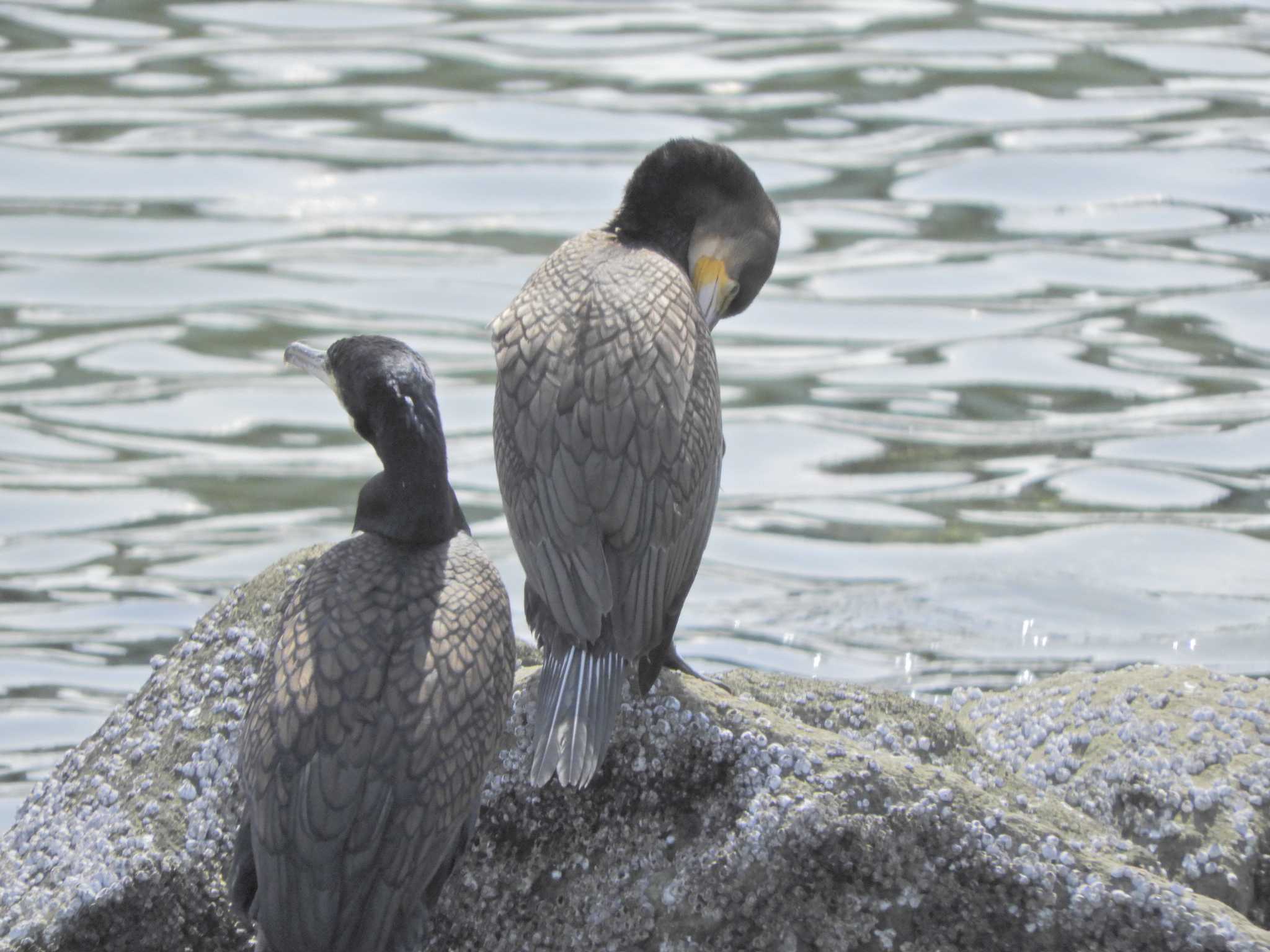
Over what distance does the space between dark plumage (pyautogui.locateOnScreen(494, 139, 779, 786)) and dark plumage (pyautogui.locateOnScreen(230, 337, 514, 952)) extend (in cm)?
18

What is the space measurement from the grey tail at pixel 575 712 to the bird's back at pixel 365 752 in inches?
4.1

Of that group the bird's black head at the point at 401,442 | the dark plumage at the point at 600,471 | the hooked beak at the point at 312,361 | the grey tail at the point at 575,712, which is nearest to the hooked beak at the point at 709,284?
the dark plumage at the point at 600,471

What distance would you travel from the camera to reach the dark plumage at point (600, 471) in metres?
4.41

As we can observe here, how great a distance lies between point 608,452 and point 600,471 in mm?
47

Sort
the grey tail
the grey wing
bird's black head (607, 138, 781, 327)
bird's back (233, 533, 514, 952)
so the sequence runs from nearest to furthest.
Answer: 1. bird's back (233, 533, 514, 952)
2. the grey tail
3. the grey wing
4. bird's black head (607, 138, 781, 327)

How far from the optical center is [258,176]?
13.4m

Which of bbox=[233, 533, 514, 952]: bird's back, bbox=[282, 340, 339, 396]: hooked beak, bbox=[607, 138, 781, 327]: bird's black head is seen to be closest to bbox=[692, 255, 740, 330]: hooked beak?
bbox=[607, 138, 781, 327]: bird's black head

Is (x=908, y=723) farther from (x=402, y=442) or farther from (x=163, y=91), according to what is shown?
(x=163, y=91)

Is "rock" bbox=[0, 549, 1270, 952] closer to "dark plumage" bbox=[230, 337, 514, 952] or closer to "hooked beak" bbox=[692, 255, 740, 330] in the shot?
"dark plumage" bbox=[230, 337, 514, 952]

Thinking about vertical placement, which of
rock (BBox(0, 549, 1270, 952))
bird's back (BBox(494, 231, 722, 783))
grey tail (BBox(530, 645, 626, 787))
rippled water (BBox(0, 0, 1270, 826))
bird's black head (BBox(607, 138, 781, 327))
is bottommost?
rippled water (BBox(0, 0, 1270, 826))

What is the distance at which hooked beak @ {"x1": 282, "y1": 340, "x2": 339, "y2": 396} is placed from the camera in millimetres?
4680

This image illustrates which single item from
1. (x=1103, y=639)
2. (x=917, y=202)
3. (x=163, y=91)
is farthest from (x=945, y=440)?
(x=163, y=91)

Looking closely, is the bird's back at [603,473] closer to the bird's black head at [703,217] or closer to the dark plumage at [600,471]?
the dark plumage at [600,471]

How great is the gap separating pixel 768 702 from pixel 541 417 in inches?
32.0
